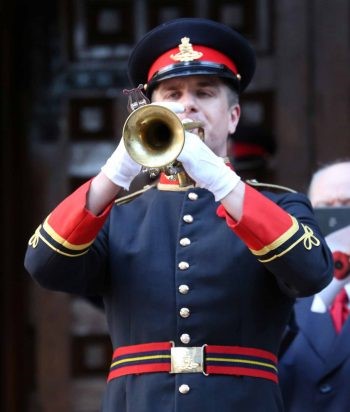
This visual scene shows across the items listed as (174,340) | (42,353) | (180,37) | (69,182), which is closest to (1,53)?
(69,182)

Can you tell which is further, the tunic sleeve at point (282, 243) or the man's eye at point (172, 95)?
the man's eye at point (172, 95)

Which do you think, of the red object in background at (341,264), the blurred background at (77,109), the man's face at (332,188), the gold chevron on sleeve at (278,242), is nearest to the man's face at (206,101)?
the gold chevron on sleeve at (278,242)

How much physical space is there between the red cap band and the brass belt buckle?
0.59 m

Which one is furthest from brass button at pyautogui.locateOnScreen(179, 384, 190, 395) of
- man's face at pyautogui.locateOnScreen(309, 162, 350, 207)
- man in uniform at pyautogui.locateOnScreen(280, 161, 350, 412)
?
man's face at pyautogui.locateOnScreen(309, 162, 350, 207)

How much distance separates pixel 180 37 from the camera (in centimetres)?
254

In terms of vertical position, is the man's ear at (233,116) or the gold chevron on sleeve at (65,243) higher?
the man's ear at (233,116)

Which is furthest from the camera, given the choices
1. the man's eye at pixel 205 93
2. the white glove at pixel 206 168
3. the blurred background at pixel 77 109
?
the blurred background at pixel 77 109

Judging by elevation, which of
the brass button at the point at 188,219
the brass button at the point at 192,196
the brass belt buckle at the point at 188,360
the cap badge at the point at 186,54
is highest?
the cap badge at the point at 186,54

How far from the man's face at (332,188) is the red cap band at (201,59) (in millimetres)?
593

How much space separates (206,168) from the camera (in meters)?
2.23

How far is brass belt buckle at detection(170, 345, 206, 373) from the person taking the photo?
2.32 metres

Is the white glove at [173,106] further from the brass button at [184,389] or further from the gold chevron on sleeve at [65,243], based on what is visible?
the brass button at [184,389]

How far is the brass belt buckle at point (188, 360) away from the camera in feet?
7.61

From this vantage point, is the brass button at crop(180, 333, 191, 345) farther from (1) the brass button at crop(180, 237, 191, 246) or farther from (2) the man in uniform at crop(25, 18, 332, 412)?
(1) the brass button at crop(180, 237, 191, 246)
